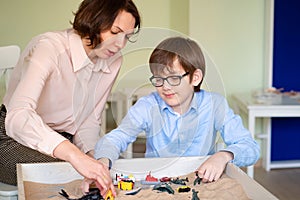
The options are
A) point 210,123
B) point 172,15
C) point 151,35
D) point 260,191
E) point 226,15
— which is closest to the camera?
point 260,191

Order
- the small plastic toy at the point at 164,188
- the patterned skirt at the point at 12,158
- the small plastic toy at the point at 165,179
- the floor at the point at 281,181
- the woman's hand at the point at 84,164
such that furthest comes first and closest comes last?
the floor at the point at 281,181, the patterned skirt at the point at 12,158, the small plastic toy at the point at 165,179, the small plastic toy at the point at 164,188, the woman's hand at the point at 84,164

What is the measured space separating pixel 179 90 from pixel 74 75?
0.34 meters

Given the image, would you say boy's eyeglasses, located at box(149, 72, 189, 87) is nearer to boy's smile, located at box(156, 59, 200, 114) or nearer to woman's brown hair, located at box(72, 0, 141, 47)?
boy's smile, located at box(156, 59, 200, 114)

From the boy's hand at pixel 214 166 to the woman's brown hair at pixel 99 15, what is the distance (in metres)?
0.39

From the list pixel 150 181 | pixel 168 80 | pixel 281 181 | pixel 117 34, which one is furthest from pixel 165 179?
pixel 281 181

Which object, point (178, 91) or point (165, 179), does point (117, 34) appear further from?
point (165, 179)

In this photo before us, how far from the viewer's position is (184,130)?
1.43m

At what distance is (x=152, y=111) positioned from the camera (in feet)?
4.82

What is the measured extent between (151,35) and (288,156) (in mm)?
1997

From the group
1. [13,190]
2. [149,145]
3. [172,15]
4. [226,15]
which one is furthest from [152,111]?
[172,15]

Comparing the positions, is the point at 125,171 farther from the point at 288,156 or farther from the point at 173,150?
the point at 288,156

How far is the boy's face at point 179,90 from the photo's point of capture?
134 cm

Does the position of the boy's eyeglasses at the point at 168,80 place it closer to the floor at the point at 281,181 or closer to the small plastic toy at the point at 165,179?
the small plastic toy at the point at 165,179

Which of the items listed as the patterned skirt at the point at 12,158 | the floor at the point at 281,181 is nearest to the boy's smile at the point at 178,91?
the patterned skirt at the point at 12,158
